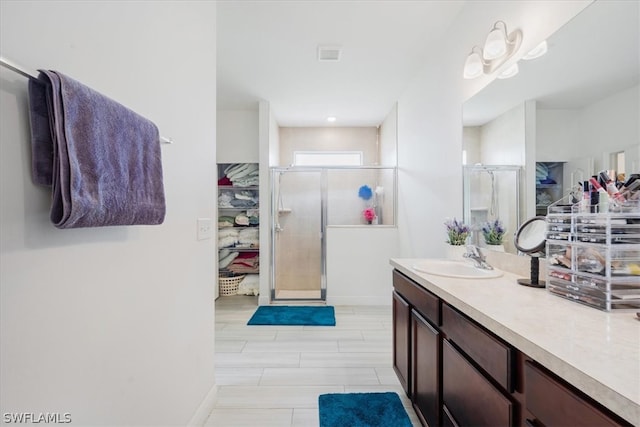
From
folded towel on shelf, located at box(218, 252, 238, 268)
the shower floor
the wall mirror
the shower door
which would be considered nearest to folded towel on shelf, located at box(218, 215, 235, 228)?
folded towel on shelf, located at box(218, 252, 238, 268)

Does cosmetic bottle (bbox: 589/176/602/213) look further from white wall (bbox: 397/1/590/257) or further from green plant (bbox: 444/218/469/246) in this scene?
green plant (bbox: 444/218/469/246)

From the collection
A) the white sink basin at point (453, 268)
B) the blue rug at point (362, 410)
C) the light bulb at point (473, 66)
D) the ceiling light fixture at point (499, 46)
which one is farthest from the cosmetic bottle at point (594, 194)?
the blue rug at point (362, 410)

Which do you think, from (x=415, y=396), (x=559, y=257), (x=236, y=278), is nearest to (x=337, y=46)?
(x=559, y=257)

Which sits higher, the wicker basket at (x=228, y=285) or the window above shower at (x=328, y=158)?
the window above shower at (x=328, y=158)

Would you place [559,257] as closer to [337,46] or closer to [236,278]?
[337,46]

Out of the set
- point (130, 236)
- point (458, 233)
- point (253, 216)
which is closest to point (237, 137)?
point (253, 216)

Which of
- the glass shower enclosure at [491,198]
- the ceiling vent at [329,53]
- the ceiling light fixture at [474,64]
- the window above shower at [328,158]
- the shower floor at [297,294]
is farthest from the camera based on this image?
the window above shower at [328,158]

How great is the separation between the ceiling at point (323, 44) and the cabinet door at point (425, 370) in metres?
2.08

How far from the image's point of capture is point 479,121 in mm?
1904

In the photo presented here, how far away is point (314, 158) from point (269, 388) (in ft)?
12.0

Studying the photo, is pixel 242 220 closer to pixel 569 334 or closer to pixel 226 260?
pixel 226 260

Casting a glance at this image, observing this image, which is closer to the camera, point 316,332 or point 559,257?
point 559,257

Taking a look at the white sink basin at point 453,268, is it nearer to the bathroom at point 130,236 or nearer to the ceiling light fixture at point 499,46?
the bathroom at point 130,236

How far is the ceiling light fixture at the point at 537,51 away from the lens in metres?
1.40
